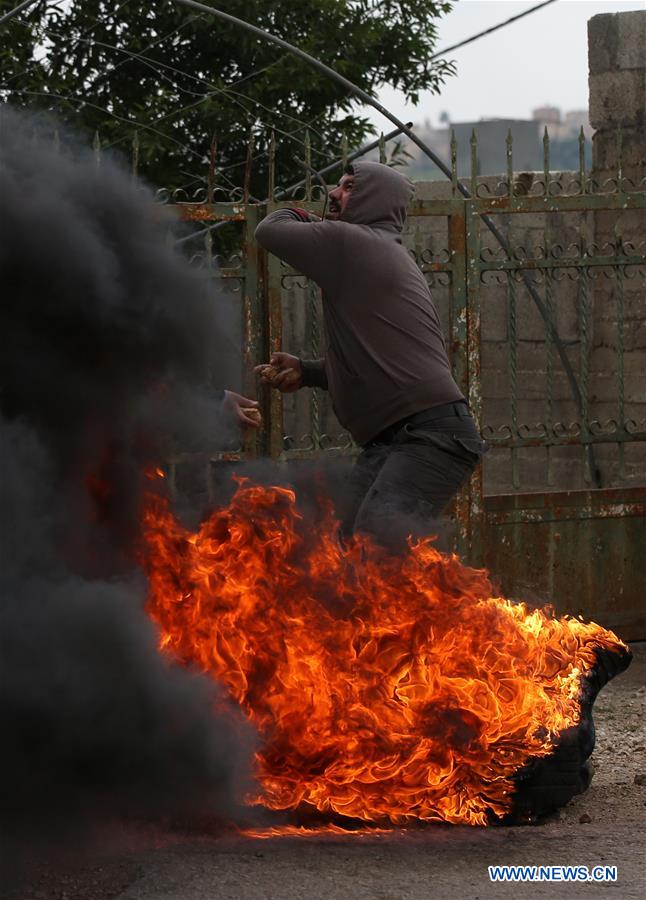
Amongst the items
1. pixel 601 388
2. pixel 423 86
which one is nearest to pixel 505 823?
pixel 601 388

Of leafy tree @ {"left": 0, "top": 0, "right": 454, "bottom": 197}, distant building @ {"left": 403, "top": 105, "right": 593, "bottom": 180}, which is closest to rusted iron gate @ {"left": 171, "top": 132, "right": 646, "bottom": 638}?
distant building @ {"left": 403, "top": 105, "right": 593, "bottom": 180}

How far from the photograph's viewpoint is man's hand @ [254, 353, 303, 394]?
224 inches

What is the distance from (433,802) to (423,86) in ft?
25.0

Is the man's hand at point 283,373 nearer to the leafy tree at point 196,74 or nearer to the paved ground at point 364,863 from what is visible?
the paved ground at point 364,863

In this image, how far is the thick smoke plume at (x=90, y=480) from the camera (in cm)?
425

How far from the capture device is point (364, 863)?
4.29 meters

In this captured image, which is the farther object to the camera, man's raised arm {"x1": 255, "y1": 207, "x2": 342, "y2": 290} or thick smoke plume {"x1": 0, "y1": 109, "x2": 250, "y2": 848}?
man's raised arm {"x1": 255, "y1": 207, "x2": 342, "y2": 290}

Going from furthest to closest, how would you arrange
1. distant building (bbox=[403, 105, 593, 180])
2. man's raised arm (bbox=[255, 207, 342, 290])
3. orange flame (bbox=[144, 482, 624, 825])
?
distant building (bbox=[403, 105, 593, 180]) → man's raised arm (bbox=[255, 207, 342, 290]) → orange flame (bbox=[144, 482, 624, 825])

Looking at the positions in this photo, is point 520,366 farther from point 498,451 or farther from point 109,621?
point 109,621

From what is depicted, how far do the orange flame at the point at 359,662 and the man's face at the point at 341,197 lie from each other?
1213 millimetres

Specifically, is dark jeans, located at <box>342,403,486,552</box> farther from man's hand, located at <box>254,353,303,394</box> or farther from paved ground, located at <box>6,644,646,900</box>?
paved ground, located at <box>6,644,646,900</box>

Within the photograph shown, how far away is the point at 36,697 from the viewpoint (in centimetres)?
419

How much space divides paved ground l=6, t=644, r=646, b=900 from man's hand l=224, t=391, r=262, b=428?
1.70 metres

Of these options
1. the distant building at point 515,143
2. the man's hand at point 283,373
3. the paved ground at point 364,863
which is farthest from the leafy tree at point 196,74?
the paved ground at point 364,863
